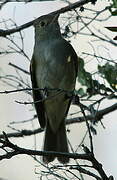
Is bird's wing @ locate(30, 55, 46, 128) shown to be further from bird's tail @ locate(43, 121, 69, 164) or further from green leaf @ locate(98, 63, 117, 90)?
green leaf @ locate(98, 63, 117, 90)

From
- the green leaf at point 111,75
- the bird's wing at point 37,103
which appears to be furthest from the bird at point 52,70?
the green leaf at point 111,75

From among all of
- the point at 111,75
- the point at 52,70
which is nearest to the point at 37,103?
the point at 52,70

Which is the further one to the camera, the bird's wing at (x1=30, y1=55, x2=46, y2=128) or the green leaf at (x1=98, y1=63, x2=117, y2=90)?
the bird's wing at (x1=30, y1=55, x2=46, y2=128)

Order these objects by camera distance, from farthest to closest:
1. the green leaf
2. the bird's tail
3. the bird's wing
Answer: the bird's wing
the bird's tail
the green leaf

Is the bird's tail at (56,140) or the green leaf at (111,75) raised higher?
the bird's tail at (56,140)

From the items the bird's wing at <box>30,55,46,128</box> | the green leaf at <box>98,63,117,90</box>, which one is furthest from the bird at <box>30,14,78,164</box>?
the green leaf at <box>98,63,117,90</box>

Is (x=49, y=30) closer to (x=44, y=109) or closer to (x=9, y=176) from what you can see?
(x=44, y=109)

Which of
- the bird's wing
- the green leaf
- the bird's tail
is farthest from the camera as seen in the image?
the bird's wing

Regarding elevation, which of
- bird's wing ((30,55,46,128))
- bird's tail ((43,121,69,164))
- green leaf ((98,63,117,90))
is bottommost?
green leaf ((98,63,117,90))

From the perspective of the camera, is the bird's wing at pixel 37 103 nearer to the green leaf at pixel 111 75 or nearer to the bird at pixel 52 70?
the bird at pixel 52 70

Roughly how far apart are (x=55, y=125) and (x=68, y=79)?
0.18m

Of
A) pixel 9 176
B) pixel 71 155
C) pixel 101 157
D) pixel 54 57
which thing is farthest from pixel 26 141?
pixel 71 155

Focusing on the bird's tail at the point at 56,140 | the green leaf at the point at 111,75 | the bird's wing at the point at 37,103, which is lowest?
the green leaf at the point at 111,75

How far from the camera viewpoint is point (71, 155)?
761mm
